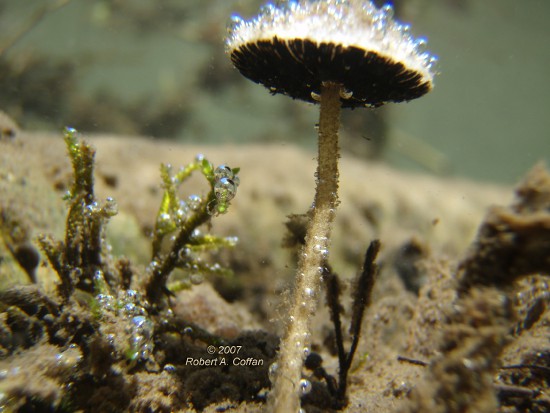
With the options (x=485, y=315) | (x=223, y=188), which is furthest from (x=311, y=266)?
(x=485, y=315)

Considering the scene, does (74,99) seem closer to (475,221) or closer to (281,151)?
(281,151)

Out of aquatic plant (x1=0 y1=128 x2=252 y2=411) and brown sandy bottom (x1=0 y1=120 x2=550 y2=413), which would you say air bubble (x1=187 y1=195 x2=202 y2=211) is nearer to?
aquatic plant (x1=0 y1=128 x2=252 y2=411)

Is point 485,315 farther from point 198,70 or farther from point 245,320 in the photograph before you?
point 198,70

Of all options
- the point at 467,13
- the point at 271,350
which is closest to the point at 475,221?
the point at 271,350

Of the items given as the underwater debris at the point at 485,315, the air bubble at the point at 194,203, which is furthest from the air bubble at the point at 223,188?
the underwater debris at the point at 485,315

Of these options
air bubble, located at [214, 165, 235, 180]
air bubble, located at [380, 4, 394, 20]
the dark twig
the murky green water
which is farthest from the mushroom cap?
the dark twig

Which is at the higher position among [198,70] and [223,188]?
[198,70]

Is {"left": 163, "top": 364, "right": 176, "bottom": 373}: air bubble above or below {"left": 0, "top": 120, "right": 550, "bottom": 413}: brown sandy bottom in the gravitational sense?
below
